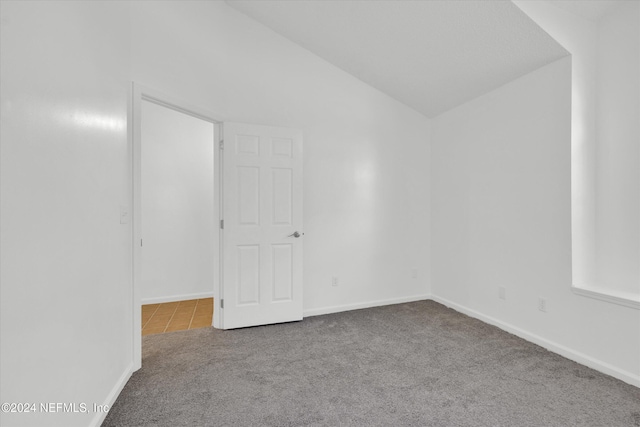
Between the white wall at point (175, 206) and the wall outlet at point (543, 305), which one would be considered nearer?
the wall outlet at point (543, 305)

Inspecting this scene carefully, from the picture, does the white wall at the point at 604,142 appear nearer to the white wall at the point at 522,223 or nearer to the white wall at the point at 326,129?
the white wall at the point at 522,223

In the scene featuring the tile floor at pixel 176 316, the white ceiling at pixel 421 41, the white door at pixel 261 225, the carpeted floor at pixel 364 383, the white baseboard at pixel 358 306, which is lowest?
the tile floor at pixel 176 316

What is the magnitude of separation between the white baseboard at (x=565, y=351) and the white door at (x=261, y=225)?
6.34 ft

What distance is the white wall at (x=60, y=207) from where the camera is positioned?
0.99m

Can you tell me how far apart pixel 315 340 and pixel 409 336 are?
2.84 ft

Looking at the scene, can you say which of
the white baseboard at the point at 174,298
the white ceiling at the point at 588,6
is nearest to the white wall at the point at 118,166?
the white baseboard at the point at 174,298

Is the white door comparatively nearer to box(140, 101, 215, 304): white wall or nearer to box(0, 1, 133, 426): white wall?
box(0, 1, 133, 426): white wall

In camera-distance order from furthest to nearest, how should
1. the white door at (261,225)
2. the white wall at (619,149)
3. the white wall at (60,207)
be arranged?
the white door at (261,225) → the white wall at (619,149) → the white wall at (60,207)

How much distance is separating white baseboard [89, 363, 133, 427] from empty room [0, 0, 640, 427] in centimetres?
2

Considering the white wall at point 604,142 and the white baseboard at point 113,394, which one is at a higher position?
the white wall at point 604,142

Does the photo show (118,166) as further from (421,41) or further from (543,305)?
(543,305)

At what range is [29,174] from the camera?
1070 mm

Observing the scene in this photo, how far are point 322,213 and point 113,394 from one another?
2340mm

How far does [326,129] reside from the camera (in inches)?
136
